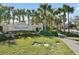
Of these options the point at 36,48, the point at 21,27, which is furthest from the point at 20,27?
the point at 36,48

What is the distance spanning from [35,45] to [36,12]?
1.30ft

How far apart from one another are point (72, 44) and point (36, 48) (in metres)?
0.44

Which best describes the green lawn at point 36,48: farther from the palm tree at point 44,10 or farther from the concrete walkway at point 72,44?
the palm tree at point 44,10

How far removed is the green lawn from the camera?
9.78ft

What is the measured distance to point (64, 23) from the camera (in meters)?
3.09

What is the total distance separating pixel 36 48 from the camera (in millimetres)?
3002

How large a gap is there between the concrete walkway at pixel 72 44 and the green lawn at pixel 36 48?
0.14ft

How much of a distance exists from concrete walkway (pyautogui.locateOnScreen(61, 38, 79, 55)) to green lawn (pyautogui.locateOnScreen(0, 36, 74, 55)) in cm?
4

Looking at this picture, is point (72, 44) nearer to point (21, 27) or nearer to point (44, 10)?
point (44, 10)

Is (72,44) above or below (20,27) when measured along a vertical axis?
below

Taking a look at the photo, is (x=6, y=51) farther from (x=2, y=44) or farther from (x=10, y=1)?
(x=10, y=1)

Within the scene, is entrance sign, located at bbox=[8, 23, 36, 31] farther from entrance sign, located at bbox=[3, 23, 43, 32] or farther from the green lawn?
the green lawn

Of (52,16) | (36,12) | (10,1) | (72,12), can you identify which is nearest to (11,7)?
(10,1)

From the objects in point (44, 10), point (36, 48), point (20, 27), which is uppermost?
point (44, 10)
